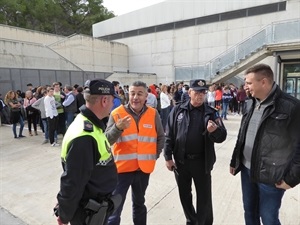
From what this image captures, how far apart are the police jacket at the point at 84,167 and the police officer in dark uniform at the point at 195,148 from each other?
41.4 inches

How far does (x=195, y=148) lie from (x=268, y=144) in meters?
0.75

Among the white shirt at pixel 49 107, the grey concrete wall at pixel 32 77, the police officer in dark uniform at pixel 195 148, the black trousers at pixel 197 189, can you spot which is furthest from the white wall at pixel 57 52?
the black trousers at pixel 197 189

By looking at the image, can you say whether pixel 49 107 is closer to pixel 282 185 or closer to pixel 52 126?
pixel 52 126

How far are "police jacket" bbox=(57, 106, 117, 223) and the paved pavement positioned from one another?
153cm

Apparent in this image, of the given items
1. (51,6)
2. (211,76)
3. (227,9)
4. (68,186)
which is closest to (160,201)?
(68,186)

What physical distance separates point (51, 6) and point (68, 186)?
32503 mm

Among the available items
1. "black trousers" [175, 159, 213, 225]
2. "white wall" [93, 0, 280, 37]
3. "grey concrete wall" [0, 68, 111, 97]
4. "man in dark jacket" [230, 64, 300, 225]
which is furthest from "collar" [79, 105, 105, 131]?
"white wall" [93, 0, 280, 37]

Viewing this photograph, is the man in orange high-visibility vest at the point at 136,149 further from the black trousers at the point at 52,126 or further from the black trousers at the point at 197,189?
the black trousers at the point at 52,126

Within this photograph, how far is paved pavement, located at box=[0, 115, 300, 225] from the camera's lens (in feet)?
10.1

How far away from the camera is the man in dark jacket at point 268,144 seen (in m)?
1.96

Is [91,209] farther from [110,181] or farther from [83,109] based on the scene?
[83,109]

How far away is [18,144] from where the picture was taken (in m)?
7.27

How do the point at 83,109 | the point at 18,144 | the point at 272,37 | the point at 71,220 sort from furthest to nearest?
1. the point at 272,37
2. the point at 18,144
3. the point at 83,109
4. the point at 71,220

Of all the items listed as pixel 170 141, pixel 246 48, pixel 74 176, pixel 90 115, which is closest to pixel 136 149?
pixel 170 141
